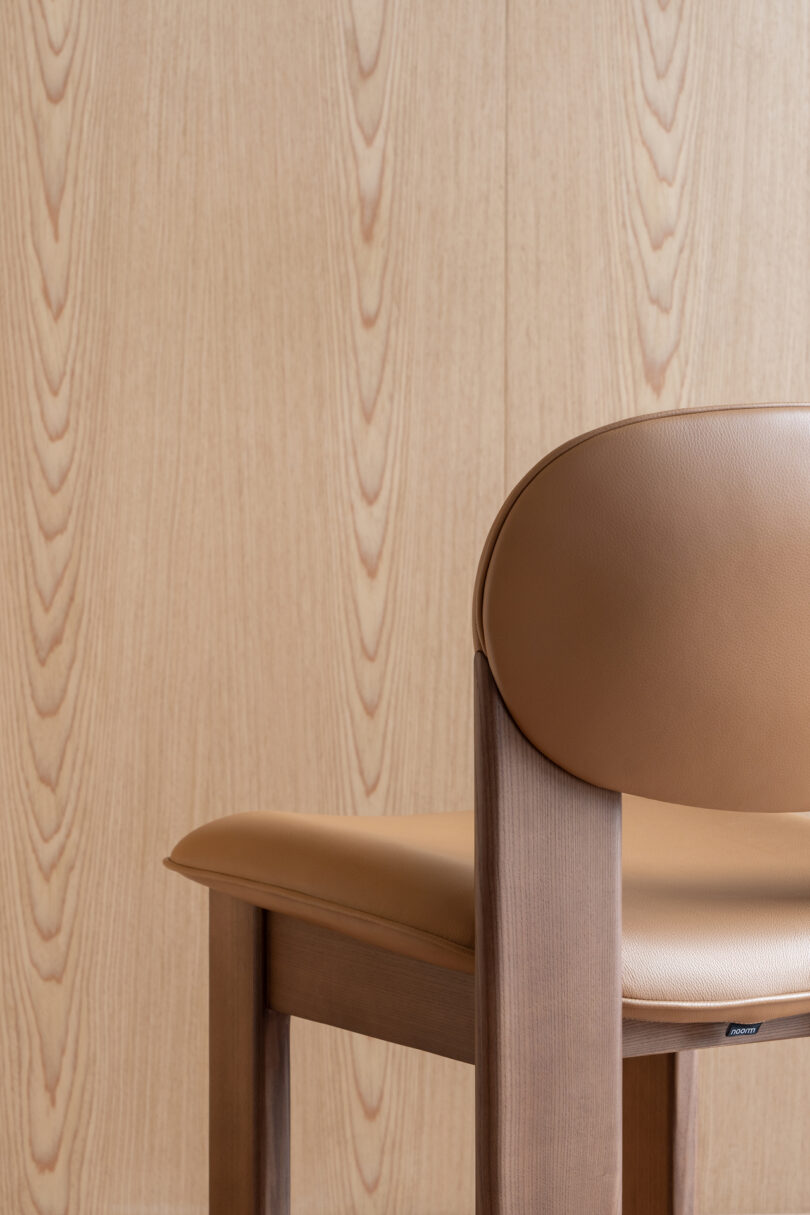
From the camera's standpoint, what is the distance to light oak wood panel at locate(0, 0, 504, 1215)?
1356 mm

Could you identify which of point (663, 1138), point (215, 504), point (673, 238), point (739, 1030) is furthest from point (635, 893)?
point (673, 238)

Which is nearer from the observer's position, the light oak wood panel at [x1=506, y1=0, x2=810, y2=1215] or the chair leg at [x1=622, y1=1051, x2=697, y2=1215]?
the chair leg at [x1=622, y1=1051, x2=697, y2=1215]

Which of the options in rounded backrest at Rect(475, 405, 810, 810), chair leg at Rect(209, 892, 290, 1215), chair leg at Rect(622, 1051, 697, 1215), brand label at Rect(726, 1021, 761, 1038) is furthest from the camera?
chair leg at Rect(622, 1051, 697, 1215)

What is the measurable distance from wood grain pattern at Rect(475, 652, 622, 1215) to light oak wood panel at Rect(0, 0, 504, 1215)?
0.84 m

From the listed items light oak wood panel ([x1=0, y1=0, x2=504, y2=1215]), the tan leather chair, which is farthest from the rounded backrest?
light oak wood panel ([x1=0, y1=0, x2=504, y2=1215])

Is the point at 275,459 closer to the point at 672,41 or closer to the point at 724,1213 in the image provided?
the point at 672,41

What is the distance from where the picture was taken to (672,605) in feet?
1.69

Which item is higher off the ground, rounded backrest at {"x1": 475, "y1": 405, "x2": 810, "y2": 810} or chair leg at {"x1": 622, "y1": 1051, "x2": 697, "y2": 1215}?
rounded backrest at {"x1": 475, "y1": 405, "x2": 810, "y2": 810}

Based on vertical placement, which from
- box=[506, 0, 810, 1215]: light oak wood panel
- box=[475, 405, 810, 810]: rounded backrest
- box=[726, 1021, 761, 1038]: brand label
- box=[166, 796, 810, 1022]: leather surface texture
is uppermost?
box=[506, 0, 810, 1215]: light oak wood panel

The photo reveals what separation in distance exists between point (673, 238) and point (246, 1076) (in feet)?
3.44

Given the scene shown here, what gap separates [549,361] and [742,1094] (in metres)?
0.86

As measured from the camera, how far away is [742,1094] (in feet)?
4.72

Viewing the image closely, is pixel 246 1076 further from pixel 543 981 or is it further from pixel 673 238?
pixel 673 238

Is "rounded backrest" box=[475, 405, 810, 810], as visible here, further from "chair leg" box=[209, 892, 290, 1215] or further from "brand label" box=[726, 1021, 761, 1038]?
"chair leg" box=[209, 892, 290, 1215]
